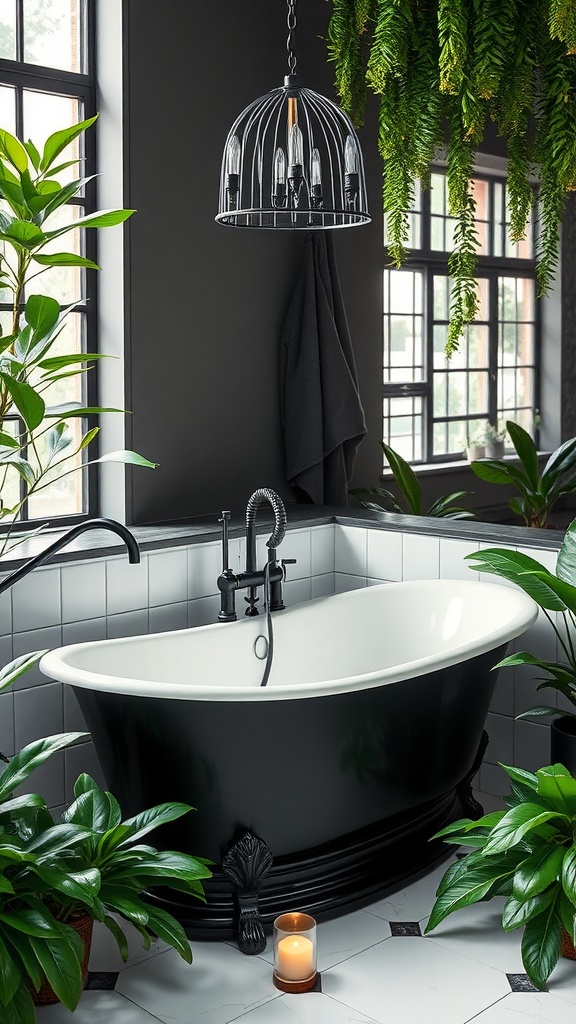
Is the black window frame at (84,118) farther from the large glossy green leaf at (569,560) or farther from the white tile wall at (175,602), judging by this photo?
the large glossy green leaf at (569,560)

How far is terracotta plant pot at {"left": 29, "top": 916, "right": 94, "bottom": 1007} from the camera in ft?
7.20

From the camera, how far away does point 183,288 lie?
3.50m

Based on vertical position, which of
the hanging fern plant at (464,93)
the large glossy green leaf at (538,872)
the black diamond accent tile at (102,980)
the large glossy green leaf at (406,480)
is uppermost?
the hanging fern plant at (464,93)

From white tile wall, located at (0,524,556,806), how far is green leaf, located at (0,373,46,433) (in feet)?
3.04

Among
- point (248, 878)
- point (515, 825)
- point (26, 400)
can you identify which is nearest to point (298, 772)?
point (248, 878)

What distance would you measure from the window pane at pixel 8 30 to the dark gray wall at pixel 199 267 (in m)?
0.35

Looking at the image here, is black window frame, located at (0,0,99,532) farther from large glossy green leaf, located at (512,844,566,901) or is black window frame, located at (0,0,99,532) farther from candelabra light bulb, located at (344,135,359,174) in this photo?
large glossy green leaf, located at (512,844,566,901)

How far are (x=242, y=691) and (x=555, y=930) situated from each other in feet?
2.83

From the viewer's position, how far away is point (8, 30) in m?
3.13

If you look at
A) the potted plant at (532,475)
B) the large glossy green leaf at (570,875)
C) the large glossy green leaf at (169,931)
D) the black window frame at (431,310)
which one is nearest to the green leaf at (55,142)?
the large glossy green leaf at (169,931)

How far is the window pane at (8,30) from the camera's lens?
10.2ft

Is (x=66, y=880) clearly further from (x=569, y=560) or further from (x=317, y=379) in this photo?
(x=317, y=379)

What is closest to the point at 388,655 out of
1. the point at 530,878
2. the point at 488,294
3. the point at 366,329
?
the point at 530,878

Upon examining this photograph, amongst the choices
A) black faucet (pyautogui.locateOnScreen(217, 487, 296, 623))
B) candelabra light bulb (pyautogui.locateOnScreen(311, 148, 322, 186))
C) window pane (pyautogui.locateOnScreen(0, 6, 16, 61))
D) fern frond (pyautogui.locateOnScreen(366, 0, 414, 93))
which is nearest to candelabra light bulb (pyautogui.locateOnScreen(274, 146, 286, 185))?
candelabra light bulb (pyautogui.locateOnScreen(311, 148, 322, 186))
